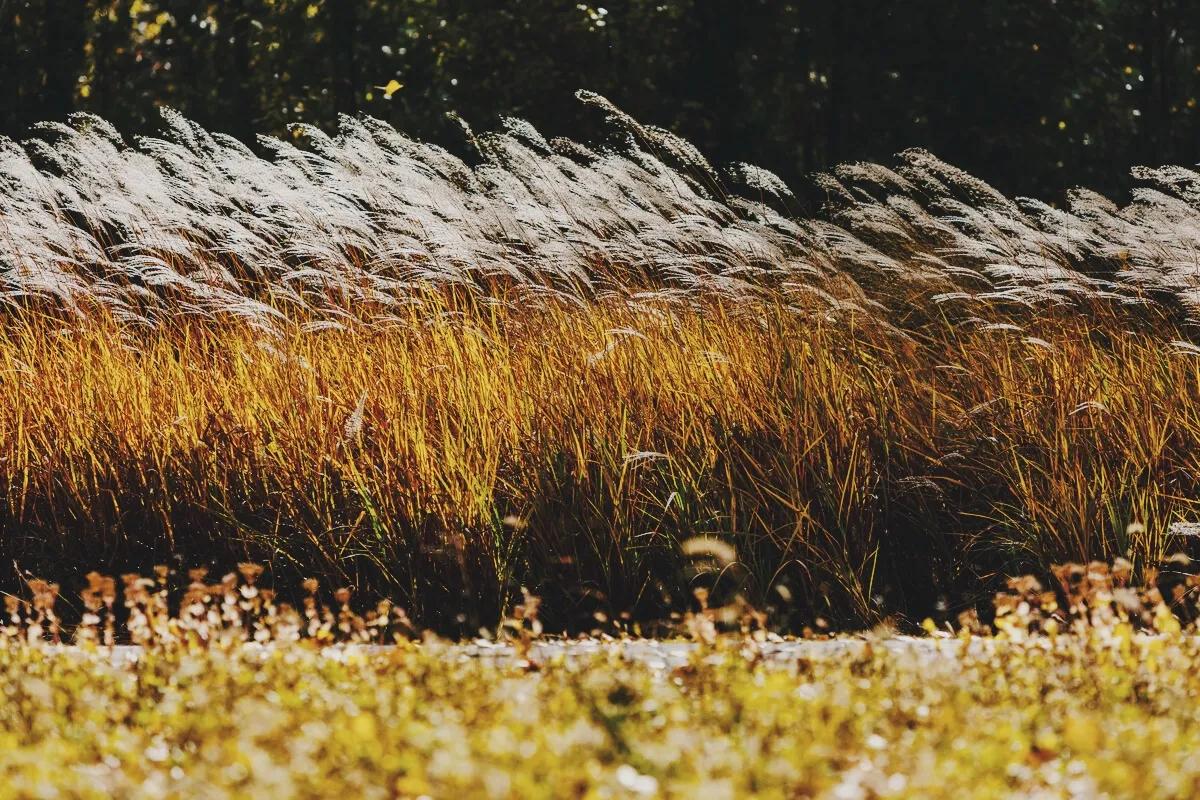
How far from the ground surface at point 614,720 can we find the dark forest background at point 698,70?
26.2 feet

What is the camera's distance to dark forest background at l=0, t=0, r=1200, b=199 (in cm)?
1058

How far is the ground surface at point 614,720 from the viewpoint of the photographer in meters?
2.33

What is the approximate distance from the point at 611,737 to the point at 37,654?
5.03 ft

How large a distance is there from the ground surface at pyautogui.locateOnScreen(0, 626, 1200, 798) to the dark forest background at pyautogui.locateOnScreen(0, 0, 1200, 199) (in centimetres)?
798

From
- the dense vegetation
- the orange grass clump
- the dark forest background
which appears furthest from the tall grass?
the dark forest background

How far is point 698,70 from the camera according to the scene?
10828 mm

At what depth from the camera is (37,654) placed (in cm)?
327

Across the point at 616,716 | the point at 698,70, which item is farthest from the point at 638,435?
the point at 698,70

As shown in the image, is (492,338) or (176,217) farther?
(176,217)

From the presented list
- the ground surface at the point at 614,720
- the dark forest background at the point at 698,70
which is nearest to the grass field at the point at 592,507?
the ground surface at the point at 614,720

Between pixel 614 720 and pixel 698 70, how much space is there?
29.0ft

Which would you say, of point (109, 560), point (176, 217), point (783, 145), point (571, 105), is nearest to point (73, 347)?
point (176, 217)

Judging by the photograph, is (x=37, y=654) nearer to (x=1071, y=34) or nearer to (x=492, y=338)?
(x=492, y=338)

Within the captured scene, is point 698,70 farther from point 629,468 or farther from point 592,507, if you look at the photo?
point 592,507
